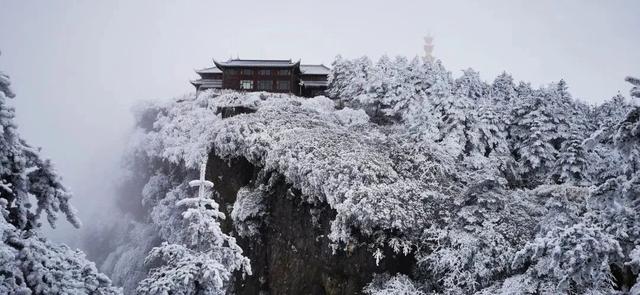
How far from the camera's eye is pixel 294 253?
2930cm

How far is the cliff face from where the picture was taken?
2556cm

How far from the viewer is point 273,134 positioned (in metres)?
33.8

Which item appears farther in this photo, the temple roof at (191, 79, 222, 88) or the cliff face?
the temple roof at (191, 79, 222, 88)

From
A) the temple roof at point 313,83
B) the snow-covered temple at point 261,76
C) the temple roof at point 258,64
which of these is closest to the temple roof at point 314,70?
the temple roof at point 313,83

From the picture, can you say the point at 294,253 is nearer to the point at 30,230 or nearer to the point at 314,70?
the point at 30,230

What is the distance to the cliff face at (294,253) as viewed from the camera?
83.9 ft

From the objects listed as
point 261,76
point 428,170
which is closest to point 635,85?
point 428,170

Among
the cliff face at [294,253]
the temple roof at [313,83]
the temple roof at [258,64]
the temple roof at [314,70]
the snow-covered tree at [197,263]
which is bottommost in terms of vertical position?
the snow-covered tree at [197,263]

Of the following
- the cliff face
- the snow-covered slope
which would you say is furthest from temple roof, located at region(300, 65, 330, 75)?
the cliff face

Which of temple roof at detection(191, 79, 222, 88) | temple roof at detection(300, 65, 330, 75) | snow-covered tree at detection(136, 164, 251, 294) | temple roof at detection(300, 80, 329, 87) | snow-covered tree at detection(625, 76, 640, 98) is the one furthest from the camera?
temple roof at detection(300, 65, 330, 75)

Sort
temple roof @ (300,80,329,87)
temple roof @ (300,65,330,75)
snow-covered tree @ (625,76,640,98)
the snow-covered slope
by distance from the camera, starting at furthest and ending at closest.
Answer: temple roof @ (300,65,330,75)
temple roof @ (300,80,329,87)
the snow-covered slope
snow-covered tree @ (625,76,640,98)

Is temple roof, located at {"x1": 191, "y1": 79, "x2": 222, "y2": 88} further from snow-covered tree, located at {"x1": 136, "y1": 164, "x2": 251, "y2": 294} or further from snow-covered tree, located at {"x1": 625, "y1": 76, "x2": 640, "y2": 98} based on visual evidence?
snow-covered tree, located at {"x1": 625, "y1": 76, "x2": 640, "y2": 98}

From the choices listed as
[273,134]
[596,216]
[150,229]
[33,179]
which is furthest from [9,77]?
[150,229]

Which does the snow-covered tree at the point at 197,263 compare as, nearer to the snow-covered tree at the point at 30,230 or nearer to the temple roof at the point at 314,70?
the snow-covered tree at the point at 30,230
